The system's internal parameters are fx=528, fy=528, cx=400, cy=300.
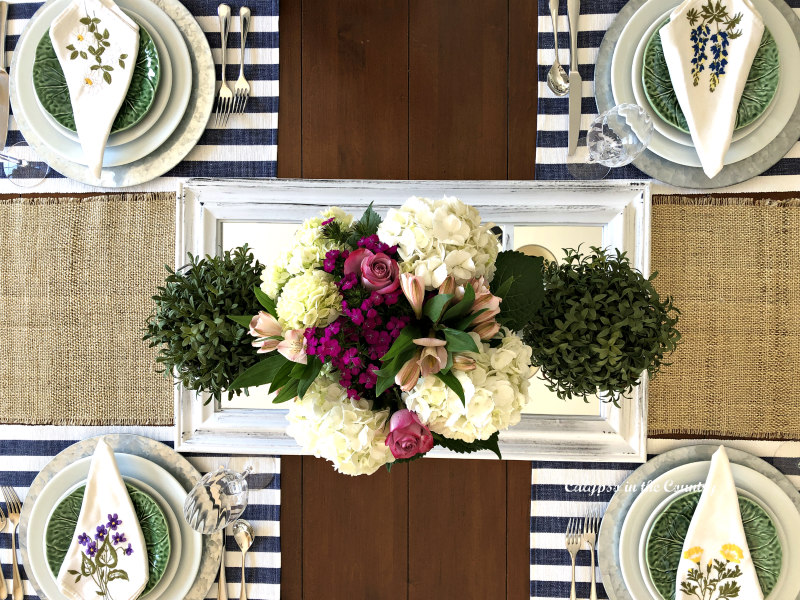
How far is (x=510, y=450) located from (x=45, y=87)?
3.82 feet

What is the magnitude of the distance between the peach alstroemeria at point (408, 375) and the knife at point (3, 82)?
1.04m

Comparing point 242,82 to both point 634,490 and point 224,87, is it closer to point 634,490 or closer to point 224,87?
point 224,87

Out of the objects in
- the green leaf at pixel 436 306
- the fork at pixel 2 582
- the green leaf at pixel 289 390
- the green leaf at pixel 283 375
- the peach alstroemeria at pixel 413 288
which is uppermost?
the peach alstroemeria at pixel 413 288

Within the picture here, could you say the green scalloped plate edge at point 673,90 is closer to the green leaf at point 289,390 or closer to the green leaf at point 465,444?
the green leaf at point 465,444

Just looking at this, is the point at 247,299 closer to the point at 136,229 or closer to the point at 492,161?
the point at 136,229

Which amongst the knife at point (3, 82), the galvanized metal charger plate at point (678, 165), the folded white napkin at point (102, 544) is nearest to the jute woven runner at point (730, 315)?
the galvanized metal charger plate at point (678, 165)

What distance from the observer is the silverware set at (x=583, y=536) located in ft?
3.51

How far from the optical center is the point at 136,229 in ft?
3.59

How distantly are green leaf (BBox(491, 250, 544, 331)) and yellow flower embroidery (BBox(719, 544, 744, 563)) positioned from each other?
2.33 feet

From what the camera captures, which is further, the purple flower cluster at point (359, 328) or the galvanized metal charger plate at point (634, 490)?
the galvanized metal charger plate at point (634, 490)

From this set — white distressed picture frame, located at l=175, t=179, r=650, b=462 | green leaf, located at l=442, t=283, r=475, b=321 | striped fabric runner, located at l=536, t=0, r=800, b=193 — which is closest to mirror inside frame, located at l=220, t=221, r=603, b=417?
white distressed picture frame, located at l=175, t=179, r=650, b=462

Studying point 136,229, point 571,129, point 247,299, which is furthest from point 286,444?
point 571,129

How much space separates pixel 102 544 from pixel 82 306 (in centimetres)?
48

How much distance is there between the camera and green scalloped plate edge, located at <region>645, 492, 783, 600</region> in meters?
1.01
